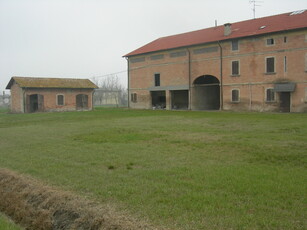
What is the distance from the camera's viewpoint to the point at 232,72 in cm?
3225

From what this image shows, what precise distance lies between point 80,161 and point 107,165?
105cm

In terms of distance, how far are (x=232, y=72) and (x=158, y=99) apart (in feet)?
39.2

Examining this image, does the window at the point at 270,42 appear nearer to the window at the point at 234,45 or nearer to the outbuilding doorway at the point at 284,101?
the window at the point at 234,45

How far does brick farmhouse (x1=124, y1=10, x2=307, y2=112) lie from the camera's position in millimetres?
28234

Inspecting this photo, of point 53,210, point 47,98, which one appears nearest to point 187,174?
point 53,210

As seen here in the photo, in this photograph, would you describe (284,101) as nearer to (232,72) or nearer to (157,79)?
(232,72)

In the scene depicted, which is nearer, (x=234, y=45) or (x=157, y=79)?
(x=234, y=45)

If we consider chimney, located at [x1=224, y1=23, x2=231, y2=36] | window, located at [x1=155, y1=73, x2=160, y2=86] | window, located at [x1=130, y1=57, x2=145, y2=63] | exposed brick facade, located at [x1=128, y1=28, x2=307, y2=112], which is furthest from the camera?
window, located at [x1=130, y1=57, x2=145, y2=63]

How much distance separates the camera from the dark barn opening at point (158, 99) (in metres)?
40.9

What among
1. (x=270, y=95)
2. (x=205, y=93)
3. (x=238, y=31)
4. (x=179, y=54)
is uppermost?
(x=238, y=31)

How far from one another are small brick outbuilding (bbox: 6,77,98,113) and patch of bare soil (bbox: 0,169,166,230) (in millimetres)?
33553

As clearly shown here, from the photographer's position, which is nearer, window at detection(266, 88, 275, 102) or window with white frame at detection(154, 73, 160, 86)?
window at detection(266, 88, 275, 102)

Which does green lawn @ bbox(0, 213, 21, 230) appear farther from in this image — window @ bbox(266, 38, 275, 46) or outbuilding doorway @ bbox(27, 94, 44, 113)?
outbuilding doorway @ bbox(27, 94, 44, 113)

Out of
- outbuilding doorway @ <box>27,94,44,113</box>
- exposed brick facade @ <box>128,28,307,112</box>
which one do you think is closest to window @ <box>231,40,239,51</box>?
exposed brick facade @ <box>128,28,307,112</box>
